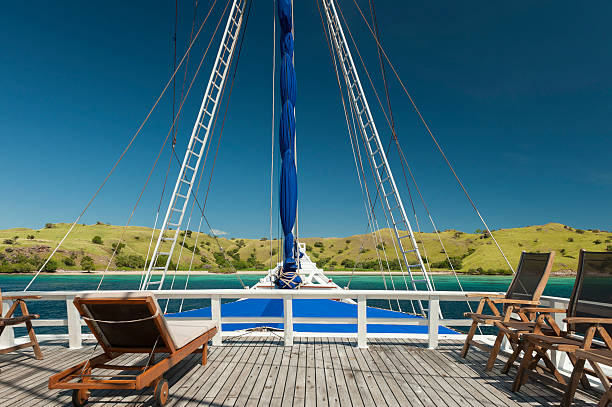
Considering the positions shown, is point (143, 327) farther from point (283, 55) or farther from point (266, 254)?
point (266, 254)

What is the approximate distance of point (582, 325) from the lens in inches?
118

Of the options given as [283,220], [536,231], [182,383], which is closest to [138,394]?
[182,383]

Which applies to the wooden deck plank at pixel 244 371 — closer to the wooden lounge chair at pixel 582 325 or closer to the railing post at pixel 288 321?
the railing post at pixel 288 321

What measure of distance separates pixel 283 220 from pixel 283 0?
17.7 feet

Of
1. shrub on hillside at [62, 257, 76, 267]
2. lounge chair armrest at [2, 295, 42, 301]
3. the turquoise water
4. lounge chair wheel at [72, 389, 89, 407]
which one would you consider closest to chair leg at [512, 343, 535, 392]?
lounge chair wheel at [72, 389, 89, 407]

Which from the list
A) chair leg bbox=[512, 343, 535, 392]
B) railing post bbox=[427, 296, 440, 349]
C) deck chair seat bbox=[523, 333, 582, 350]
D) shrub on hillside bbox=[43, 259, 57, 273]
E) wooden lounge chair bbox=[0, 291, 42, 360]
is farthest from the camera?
shrub on hillside bbox=[43, 259, 57, 273]

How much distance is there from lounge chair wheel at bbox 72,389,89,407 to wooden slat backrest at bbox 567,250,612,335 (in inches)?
173

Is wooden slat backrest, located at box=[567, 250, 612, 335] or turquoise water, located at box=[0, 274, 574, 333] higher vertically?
wooden slat backrest, located at box=[567, 250, 612, 335]

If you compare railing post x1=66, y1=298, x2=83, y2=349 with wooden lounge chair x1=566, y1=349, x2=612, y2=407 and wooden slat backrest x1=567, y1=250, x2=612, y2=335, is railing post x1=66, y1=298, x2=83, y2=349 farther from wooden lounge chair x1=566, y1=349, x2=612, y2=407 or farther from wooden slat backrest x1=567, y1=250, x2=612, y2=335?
wooden slat backrest x1=567, y1=250, x2=612, y2=335

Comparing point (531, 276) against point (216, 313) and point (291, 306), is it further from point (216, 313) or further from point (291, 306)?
point (216, 313)

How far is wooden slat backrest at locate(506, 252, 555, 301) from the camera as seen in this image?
3.73 meters

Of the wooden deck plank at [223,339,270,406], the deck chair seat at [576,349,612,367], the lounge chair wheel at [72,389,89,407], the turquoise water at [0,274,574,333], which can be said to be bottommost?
the turquoise water at [0,274,574,333]

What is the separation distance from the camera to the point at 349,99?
9.12 metres

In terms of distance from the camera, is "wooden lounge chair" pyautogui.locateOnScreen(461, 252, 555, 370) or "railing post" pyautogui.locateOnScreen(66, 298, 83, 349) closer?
"wooden lounge chair" pyautogui.locateOnScreen(461, 252, 555, 370)
